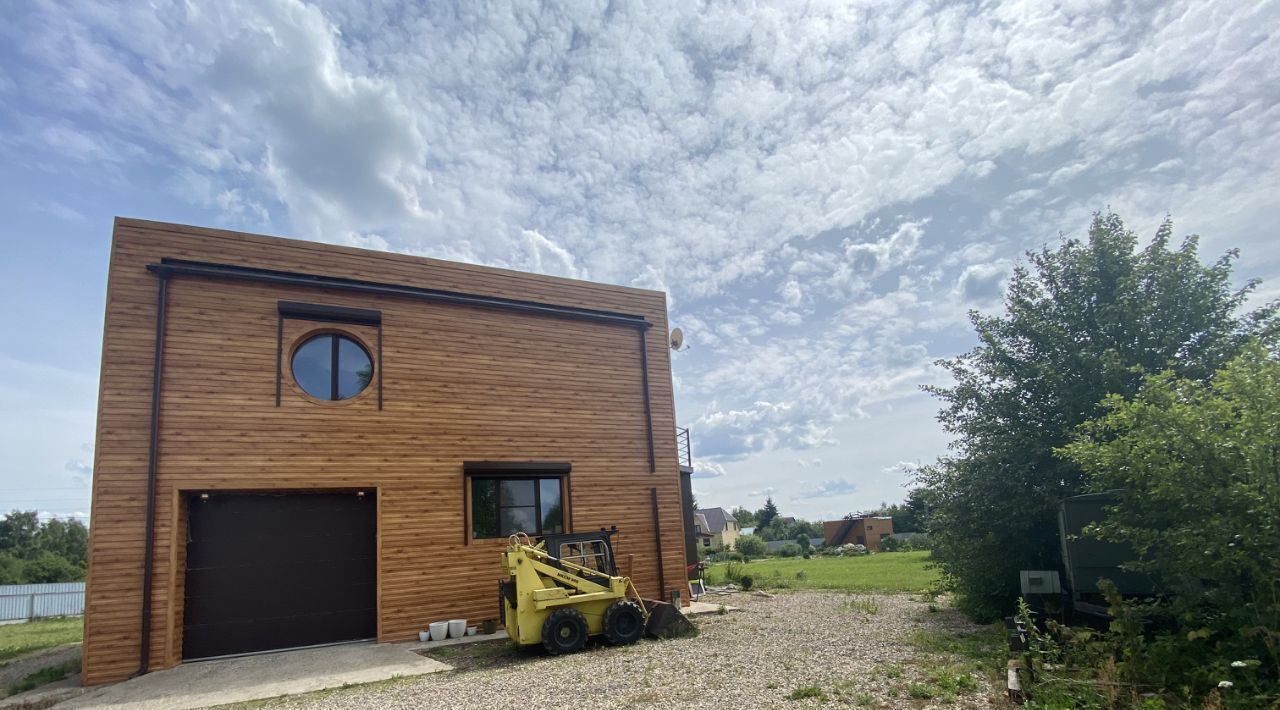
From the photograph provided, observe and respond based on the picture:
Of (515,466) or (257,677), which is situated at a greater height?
(515,466)

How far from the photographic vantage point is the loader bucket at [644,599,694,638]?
11.8 m

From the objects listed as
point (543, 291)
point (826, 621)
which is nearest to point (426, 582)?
point (543, 291)

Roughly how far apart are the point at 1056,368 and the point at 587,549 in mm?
9196

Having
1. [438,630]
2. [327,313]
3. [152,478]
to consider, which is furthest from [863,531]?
[152,478]

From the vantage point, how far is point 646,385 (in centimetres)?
1638

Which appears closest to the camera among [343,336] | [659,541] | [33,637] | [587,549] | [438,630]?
[587,549]

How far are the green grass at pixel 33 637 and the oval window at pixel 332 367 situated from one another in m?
8.86

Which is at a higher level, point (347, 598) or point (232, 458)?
point (232, 458)

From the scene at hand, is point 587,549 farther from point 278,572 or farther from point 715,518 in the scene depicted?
point 715,518

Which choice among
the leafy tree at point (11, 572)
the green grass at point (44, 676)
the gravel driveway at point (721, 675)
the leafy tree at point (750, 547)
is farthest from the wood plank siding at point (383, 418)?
the leafy tree at point (11, 572)

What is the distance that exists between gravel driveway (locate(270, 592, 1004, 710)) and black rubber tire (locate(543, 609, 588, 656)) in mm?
211

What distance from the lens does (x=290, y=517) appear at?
12609 mm

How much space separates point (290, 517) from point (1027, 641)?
1127 cm

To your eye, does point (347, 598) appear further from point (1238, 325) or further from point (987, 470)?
point (1238, 325)
